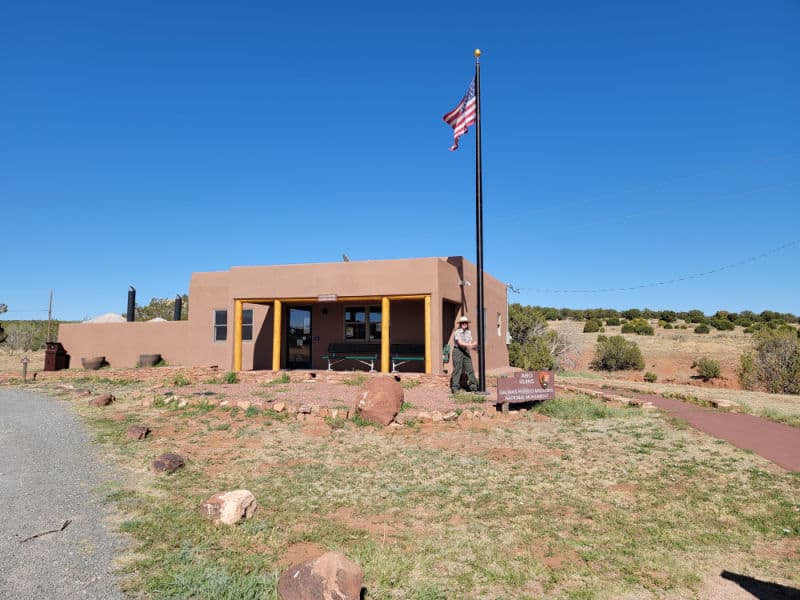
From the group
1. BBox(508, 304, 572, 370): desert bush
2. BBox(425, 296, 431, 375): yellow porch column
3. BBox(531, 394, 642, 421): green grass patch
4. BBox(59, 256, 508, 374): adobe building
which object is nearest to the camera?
BBox(531, 394, 642, 421): green grass patch

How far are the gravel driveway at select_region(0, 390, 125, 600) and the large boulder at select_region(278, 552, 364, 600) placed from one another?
41.0 inches

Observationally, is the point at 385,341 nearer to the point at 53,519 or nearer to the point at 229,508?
the point at 229,508

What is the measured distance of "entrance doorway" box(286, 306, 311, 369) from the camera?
1881 cm

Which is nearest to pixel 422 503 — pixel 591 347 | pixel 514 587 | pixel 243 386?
pixel 514 587

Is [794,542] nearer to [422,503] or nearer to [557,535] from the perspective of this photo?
[557,535]

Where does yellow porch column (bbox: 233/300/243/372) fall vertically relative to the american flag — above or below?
below

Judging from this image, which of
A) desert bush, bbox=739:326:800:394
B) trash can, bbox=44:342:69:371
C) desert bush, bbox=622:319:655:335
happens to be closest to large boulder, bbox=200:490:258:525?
trash can, bbox=44:342:69:371

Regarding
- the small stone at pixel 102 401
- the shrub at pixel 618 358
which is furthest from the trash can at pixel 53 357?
the shrub at pixel 618 358

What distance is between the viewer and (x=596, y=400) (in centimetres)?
1184

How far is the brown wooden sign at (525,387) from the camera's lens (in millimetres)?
9789

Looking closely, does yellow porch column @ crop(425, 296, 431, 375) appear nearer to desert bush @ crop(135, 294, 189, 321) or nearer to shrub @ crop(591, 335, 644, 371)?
shrub @ crop(591, 335, 644, 371)

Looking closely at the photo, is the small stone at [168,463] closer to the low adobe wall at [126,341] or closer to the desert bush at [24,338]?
the low adobe wall at [126,341]

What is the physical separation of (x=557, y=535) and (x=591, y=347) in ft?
117

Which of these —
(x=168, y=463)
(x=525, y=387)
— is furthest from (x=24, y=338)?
(x=525, y=387)
